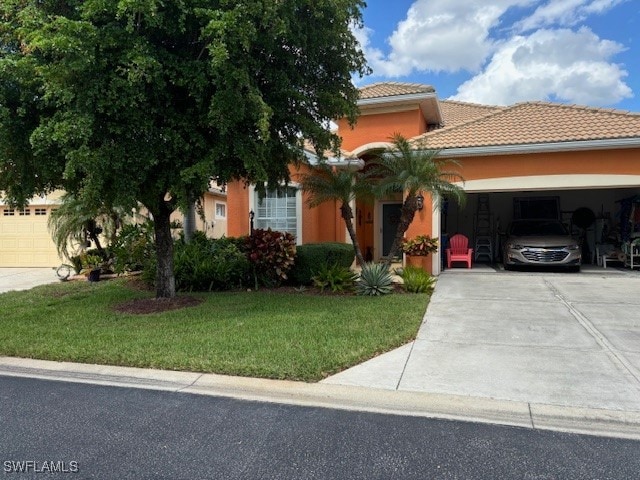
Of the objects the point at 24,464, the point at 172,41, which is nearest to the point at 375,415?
the point at 24,464

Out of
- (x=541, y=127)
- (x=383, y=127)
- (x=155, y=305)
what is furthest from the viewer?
(x=383, y=127)

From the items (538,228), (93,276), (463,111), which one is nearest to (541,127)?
(538,228)

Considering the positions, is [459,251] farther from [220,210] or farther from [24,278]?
[24,278]

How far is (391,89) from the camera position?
51.7ft

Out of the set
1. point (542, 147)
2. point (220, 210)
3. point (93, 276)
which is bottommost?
point (93, 276)

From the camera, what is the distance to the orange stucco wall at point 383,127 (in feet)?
50.6

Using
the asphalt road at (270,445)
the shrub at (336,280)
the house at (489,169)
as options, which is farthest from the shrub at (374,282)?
the asphalt road at (270,445)

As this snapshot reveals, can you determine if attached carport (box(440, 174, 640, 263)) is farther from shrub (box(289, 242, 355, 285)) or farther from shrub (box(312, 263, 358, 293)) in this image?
shrub (box(312, 263, 358, 293))

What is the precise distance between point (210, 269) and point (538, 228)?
1047 centimetres

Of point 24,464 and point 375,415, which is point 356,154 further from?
point 24,464

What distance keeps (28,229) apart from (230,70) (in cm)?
1532

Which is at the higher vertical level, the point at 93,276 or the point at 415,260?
the point at 415,260

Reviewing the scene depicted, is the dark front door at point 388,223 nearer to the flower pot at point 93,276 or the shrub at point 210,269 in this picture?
the shrub at point 210,269

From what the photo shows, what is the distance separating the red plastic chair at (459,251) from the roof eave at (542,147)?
3.24m
